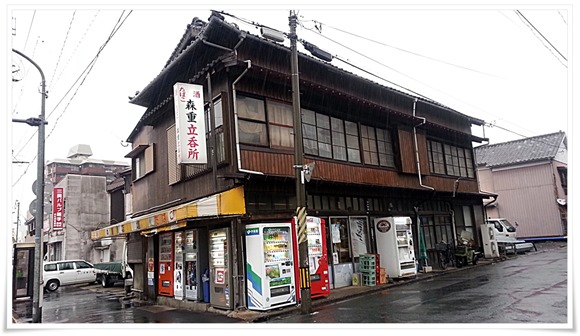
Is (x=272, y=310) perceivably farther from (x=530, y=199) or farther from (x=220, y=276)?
(x=530, y=199)

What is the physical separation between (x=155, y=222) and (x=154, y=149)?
15.7 ft

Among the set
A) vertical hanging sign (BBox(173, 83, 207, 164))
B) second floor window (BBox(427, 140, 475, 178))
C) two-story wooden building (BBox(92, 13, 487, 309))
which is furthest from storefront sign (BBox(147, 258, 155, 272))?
second floor window (BBox(427, 140, 475, 178))

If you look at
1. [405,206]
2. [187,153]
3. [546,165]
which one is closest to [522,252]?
[546,165]

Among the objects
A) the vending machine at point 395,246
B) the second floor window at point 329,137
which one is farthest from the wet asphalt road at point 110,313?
the vending machine at point 395,246

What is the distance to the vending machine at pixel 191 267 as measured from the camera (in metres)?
13.8

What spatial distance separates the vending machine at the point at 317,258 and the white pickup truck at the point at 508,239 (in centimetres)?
1484

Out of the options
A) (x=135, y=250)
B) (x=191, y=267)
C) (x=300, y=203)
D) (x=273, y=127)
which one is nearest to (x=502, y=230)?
(x=273, y=127)

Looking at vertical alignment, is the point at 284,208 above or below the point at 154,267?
above

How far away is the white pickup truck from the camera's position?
81.0ft

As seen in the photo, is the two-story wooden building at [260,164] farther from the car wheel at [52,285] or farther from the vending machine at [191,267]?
the car wheel at [52,285]

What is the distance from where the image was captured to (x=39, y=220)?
472 inches

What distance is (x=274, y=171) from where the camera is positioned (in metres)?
13.3

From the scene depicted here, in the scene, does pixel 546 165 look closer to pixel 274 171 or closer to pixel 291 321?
pixel 274 171

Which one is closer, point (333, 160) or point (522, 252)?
point (333, 160)
